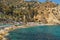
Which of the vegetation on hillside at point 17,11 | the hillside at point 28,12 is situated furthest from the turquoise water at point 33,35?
the vegetation on hillside at point 17,11

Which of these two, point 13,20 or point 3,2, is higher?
point 3,2

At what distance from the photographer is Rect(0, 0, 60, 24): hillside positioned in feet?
401

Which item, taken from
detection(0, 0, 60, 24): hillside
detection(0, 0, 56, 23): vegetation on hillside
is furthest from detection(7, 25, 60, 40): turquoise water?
detection(0, 0, 56, 23): vegetation on hillside

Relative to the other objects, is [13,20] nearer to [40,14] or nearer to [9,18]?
[9,18]

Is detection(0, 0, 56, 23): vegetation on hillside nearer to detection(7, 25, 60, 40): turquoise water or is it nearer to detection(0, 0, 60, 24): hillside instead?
detection(0, 0, 60, 24): hillside

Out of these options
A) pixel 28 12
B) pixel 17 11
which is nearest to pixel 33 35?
pixel 17 11

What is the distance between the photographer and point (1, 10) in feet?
417

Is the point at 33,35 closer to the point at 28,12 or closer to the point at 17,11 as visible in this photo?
the point at 17,11

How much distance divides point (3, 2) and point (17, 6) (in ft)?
30.3

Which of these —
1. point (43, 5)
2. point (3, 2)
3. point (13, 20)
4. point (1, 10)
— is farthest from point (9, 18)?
point (43, 5)

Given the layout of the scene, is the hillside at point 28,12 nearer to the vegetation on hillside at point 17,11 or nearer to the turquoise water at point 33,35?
the vegetation on hillside at point 17,11

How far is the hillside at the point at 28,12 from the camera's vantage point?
122375mm

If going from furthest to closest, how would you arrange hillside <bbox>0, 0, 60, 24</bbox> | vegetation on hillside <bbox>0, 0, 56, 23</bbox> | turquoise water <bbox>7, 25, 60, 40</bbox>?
1. hillside <bbox>0, 0, 60, 24</bbox>
2. vegetation on hillside <bbox>0, 0, 56, 23</bbox>
3. turquoise water <bbox>7, 25, 60, 40</bbox>

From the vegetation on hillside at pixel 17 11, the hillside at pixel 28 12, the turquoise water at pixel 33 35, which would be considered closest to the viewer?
the turquoise water at pixel 33 35
